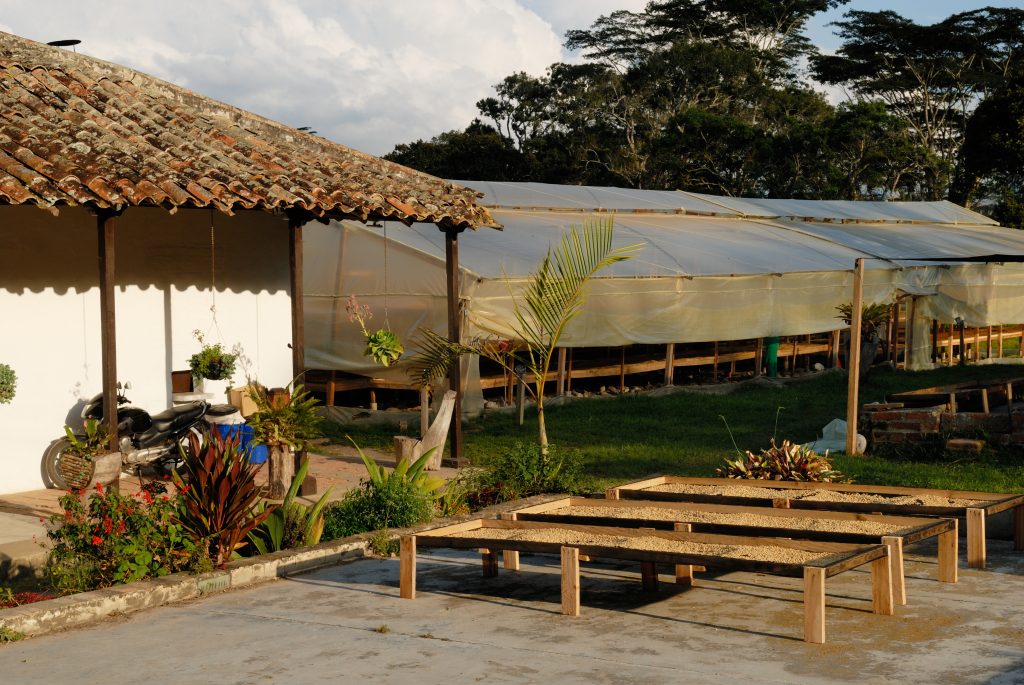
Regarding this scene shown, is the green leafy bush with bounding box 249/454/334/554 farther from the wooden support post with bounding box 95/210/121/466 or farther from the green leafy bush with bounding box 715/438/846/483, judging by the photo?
the green leafy bush with bounding box 715/438/846/483

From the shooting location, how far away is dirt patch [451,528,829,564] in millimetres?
7359

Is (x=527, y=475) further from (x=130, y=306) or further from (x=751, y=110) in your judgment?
(x=751, y=110)

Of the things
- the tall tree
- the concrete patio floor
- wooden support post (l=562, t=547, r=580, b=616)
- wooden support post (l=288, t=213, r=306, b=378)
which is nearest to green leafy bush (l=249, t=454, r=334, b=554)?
the concrete patio floor

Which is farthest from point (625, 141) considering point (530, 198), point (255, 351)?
point (255, 351)

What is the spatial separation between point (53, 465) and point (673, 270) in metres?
12.7

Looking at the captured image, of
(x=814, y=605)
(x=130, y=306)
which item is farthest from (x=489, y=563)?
(x=130, y=306)

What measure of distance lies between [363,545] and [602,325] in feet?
39.4

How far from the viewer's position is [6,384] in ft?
38.1

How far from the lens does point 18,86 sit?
497 inches

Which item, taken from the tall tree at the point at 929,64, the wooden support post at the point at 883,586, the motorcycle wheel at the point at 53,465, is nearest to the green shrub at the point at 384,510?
the motorcycle wheel at the point at 53,465

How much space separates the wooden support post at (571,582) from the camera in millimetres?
7418

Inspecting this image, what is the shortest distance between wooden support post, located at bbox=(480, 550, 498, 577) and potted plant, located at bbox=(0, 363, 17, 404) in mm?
5377

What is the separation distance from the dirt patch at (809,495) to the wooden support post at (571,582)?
92.5 inches

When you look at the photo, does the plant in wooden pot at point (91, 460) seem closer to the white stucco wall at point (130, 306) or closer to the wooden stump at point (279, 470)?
the white stucco wall at point (130, 306)
